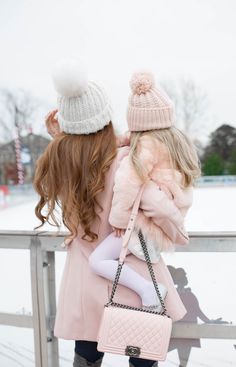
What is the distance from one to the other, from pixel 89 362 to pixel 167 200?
564 millimetres

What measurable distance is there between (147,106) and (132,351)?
646 millimetres

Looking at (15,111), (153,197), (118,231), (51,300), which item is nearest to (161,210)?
(153,197)

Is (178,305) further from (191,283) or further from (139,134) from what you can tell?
(139,134)

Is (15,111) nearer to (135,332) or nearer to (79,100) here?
(79,100)

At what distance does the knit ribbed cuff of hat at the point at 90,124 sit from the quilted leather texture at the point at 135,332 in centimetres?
48

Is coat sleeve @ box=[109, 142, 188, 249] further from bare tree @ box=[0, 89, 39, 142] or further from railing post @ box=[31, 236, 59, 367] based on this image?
bare tree @ box=[0, 89, 39, 142]

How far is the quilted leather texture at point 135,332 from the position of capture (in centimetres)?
121

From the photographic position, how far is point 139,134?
4.09 ft

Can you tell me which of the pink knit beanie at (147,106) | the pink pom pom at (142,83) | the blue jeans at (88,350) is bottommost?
the blue jeans at (88,350)

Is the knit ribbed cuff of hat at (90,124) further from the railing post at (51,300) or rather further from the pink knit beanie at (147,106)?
the railing post at (51,300)

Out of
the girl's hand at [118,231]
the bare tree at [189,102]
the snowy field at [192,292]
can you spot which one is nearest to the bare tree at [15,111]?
the bare tree at [189,102]

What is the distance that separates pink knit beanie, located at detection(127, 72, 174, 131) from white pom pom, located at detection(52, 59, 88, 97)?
135 mm

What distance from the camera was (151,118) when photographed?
1214 millimetres

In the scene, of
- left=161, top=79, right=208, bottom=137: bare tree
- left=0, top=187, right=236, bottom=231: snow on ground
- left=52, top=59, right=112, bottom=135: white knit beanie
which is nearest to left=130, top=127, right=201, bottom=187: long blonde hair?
left=52, top=59, right=112, bottom=135: white knit beanie
